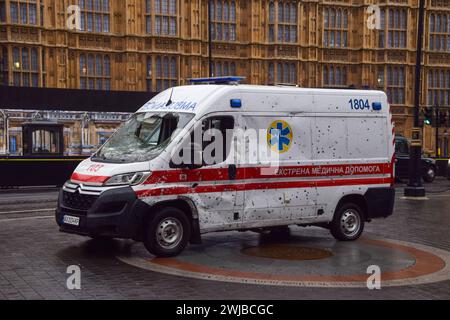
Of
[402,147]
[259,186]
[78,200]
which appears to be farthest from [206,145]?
[402,147]

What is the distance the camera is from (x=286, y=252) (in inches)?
412

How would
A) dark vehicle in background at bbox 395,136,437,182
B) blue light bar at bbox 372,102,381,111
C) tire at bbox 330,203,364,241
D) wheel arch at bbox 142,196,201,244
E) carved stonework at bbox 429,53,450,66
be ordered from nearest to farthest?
wheel arch at bbox 142,196,201,244
tire at bbox 330,203,364,241
blue light bar at bbox 372,102,381,111
dark vehicle in background at bbox 395,136,437,182
carved stonework at bbox 429,53,450,66

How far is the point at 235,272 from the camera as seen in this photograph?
29.2 ft

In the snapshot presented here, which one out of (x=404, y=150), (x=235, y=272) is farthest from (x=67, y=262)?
(x=404, y=150)

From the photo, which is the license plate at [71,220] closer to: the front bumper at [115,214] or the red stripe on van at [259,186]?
the front bumper at [115,214]

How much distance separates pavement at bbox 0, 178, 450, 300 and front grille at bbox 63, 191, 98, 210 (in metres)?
0.80

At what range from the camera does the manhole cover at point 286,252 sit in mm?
10086

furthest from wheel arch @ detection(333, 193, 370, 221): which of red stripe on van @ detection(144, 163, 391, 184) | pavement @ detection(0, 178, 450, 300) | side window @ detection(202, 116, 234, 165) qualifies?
side window @ detection(202, 116, 234, 165)

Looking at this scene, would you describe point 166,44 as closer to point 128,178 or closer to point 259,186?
point 259,186

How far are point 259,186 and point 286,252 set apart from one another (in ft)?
3.93

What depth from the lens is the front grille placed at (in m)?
9.59

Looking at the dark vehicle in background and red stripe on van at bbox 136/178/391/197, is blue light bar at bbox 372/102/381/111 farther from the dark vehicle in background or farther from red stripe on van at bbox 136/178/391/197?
the dark vehicle in background

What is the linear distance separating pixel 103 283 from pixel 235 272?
6.26 ft

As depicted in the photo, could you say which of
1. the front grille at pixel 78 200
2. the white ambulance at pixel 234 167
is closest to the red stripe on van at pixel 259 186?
the white ambulance at pixel 234 167
